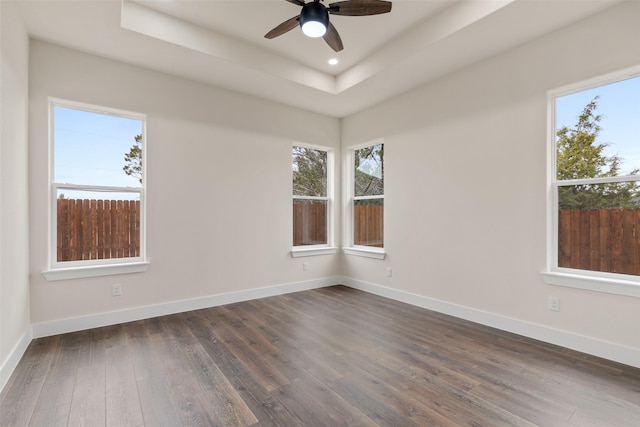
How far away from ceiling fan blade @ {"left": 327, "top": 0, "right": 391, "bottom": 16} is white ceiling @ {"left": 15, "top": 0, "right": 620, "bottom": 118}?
0.66 meters

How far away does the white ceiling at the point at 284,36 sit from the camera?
259 cm

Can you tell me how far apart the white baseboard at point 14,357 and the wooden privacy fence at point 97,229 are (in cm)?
74

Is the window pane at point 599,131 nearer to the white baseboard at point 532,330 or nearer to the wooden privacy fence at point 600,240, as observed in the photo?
the wooden privacy fence at point 600,240

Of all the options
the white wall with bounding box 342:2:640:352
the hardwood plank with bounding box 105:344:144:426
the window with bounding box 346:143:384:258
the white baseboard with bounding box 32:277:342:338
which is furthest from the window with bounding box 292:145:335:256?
the hardwood plank with bounding box 105:344:144:426

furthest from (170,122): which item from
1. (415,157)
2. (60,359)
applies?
(415,157)

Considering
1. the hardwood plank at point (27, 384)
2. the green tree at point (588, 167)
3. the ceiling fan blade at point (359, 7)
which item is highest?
the ceiling fan blade at point (359, 7)

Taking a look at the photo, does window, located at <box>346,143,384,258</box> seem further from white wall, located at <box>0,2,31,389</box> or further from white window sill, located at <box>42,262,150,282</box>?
white wall, located at <box>0,2,31,389</box>

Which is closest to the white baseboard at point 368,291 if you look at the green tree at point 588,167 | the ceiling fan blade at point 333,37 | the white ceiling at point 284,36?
the green tree at point 588,167

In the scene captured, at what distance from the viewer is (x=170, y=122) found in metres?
3.65

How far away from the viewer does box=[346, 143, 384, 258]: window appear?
4.64 metres

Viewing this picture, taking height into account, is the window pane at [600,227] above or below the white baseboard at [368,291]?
above

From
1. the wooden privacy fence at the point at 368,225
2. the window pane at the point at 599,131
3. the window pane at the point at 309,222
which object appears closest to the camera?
the window pane at the point at 599,131

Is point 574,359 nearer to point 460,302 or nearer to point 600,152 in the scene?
point 460,302

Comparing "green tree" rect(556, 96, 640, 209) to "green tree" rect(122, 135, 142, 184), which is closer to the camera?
"green tree" rect(556, 96, 640, 209)
